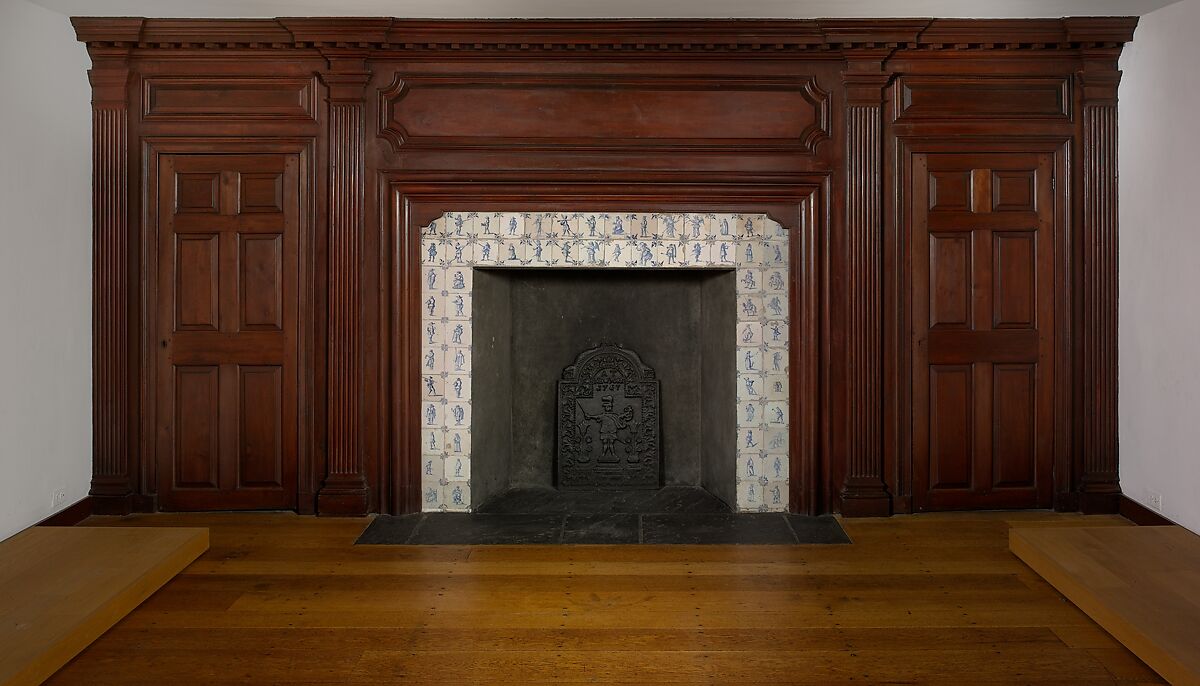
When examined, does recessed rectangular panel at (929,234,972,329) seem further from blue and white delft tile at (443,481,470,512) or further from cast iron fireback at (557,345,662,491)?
blue and white delft tile at (443,481,470,512)

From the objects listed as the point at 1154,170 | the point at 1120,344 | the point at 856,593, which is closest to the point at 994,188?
the point at 1154,170

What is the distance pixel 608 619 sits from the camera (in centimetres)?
300

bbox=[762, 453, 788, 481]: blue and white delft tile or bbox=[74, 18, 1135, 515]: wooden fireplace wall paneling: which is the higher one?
bbox=[74, 18, 1135, 515]: wooden fireplace wall paneling

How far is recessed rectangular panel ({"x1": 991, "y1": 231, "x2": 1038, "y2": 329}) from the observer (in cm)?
429

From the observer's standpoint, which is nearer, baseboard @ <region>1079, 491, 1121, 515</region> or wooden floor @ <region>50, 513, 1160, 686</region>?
wooden floor @ <region>50, 513, 1160, 686</region>

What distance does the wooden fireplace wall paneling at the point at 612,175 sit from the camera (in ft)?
13.9

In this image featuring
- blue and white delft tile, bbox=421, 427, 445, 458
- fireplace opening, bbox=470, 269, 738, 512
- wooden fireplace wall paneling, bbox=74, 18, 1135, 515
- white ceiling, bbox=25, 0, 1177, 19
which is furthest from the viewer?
fireplace opening, bbox=470, 269, 738, 512

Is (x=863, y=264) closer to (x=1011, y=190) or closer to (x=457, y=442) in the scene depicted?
(x=1011, y=190)

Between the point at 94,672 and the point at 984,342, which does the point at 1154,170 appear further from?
the point at 94,672

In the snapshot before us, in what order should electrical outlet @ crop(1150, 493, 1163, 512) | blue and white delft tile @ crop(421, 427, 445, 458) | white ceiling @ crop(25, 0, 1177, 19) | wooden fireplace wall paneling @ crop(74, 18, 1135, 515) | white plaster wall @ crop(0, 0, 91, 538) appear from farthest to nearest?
blue and white delft tile @ crop(421, 427, 445, 458) → wooden fireplace wall paneling @ crop(74, 18, 1135, 515) → electrical outlet @ crop(1150, 493, 1163, 512) → white ceiling @ crop(25, 0, 1177, 19) → white plaster wall @ crop(0, 0, 91, 538)

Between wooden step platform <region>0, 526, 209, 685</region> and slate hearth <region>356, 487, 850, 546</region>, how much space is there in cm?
89

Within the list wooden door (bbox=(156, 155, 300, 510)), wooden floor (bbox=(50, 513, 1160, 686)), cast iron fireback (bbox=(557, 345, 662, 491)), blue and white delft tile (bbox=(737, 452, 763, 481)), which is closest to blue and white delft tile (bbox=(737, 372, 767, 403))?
blue and white delft tile (bbox=(737, 452, 763, 481))

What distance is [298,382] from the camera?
4293 mm

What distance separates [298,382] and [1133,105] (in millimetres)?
4508
